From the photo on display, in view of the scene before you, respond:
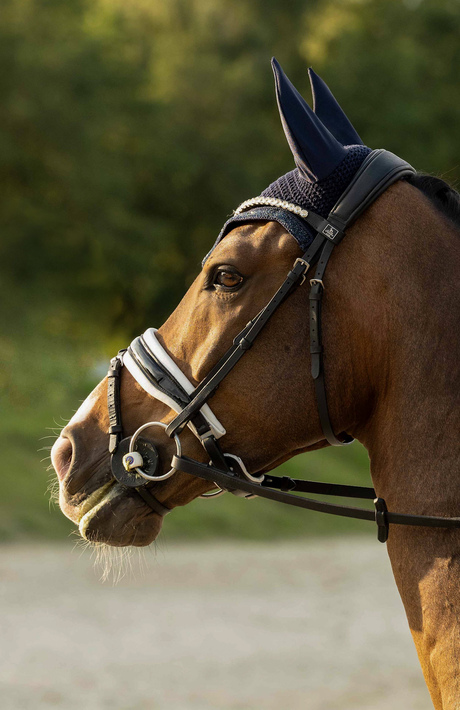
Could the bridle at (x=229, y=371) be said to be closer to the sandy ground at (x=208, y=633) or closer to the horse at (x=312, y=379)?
the horse at (x=312, y=379)

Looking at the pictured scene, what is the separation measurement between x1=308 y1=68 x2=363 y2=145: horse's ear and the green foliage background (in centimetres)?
1087

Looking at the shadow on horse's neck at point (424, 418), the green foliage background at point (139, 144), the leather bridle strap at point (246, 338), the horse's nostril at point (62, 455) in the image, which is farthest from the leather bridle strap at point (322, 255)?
the green foliage background at point (139, 144)

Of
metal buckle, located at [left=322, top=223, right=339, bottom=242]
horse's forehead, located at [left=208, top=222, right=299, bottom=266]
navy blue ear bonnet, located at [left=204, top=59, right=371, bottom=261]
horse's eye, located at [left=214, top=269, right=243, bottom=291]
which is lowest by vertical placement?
metal buckle, located at [left=322, top=223, right=339, bottom=242]

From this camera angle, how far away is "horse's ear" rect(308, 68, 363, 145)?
2.67 meters

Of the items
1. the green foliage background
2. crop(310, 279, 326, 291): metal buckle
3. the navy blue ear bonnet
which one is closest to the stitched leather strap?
the navy blue ear bonnet

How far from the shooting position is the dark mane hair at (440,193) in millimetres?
2359

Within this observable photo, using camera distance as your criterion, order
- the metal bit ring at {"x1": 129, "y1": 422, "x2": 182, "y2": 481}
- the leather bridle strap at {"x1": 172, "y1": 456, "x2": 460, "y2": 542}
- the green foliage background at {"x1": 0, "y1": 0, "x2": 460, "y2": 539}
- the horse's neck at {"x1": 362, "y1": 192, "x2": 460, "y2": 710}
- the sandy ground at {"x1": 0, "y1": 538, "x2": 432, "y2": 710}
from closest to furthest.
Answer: the horse's neck at {"x1": 362, "y1": 192, "x2": 460, "y2": 710}
the leather bridle strap at {"x1": 172, "y1": 456, "x2": 460, "y2": 542}
the metal bit ring at {"x1": 129, "y1": 422, "x2": 182, "y2": 481}
the sandy ground at {"x1": 0, "y1": 538, "x2": 432, "y2": 710}
the green foliage background at {"x1": 0, "y1": 0, "x2": 460, "y2": 539}

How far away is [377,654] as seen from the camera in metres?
7.68

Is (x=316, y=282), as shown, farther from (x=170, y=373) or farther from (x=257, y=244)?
(x=170, y=373)

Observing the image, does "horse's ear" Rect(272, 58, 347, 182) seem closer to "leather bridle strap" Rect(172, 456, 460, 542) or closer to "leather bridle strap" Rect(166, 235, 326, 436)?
"leather bridle strap" Rect(166, 235, 326, 436)

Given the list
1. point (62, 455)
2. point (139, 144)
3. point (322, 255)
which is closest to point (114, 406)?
point (62, 455)

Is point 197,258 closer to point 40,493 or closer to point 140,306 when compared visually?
point 140,306

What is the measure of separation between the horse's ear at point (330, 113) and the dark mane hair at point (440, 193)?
350mm

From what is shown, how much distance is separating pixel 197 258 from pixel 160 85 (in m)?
4.95
